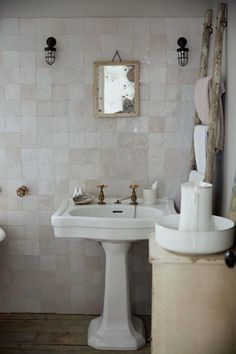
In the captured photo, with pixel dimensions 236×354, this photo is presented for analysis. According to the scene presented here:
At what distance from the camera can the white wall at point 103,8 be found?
2865 mm

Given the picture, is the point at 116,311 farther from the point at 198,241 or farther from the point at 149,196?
the point at 198,241

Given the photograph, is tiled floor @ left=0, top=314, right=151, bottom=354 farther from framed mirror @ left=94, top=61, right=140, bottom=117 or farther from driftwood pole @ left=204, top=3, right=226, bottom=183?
framed mirror @ left=94, top=61, right=140, bottom=117

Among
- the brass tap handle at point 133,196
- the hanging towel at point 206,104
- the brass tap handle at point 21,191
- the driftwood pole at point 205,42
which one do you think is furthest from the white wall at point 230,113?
the brass tap handle at point 21,191

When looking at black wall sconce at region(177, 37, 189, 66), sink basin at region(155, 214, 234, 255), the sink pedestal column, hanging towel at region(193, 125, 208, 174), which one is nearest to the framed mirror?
black wall sconce at region(177, 37, 189, 66)

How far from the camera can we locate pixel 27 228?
3123 millimetres

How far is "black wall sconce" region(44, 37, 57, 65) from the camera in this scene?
288 centimetres

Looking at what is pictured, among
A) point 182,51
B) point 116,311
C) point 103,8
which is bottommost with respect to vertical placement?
point 116,311

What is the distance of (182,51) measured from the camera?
9.31ft

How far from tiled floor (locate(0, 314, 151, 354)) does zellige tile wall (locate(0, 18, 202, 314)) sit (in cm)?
9

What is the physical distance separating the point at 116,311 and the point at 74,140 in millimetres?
1200

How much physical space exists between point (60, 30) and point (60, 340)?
2.10 m

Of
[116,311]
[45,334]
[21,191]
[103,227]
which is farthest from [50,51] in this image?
[45,334]

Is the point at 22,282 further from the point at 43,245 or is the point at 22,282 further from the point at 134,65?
the point at 134,65

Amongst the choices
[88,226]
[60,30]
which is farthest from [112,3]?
[88,226]
